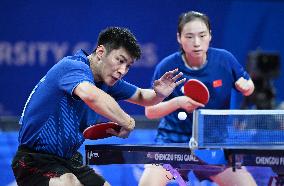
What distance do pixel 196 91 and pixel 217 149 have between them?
1093 millimetres

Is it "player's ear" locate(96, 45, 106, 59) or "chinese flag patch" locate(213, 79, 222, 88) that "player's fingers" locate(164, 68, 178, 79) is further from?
"chinese flag patch" locate(213, 79, 222, 88)

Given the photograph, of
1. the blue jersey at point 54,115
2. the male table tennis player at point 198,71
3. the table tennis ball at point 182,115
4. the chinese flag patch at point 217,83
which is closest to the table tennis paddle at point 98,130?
the blue jersey at point 54,115

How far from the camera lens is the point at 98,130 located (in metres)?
4.04

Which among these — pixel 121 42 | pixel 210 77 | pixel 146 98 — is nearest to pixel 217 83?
pixel 210 77

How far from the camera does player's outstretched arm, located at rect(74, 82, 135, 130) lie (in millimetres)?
3900

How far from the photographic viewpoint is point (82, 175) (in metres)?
4.45

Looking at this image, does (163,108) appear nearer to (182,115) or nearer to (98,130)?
(182,115)

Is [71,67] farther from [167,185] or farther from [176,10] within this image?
[176,10]

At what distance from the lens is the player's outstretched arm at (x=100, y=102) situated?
390 cm

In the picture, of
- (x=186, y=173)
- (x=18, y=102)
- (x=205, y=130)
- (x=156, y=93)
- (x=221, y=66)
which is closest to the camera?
(x=205, y=130)

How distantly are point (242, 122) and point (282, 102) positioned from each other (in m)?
5.97

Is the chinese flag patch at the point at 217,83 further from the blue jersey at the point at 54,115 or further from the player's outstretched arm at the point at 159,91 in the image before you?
the blue jersey at the point at 54,115

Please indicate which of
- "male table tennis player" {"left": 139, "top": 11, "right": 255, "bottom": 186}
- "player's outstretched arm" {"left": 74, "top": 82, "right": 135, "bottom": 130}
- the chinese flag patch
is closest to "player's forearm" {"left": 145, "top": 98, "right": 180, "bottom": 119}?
"male table tennis player" {"left": 139, "top": 11, "right": 255, "bottom": 186}

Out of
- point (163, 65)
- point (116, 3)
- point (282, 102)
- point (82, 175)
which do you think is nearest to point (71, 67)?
point (82, 175)
